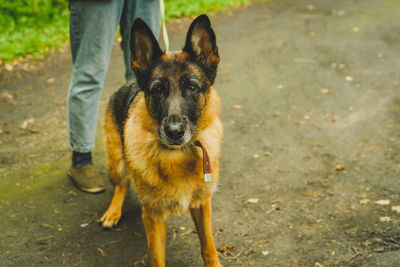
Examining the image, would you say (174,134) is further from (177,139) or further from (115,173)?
(115,173)

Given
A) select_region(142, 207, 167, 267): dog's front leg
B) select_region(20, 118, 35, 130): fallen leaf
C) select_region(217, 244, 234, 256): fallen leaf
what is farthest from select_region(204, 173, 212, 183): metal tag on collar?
select_region(20, 118, 35, 130): fallen leaf

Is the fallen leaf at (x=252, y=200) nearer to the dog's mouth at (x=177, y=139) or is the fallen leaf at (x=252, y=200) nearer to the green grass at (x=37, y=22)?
the dog's mouth at (x=177, y=139)

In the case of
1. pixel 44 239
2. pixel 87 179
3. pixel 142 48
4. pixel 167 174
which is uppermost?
pixel 142 48

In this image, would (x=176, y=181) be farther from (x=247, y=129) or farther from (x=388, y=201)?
(x=247, y=129)

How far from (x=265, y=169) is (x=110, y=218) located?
1824 millimetres

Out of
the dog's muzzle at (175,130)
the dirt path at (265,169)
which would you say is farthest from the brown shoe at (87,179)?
the dog's muzzle at (175,130)

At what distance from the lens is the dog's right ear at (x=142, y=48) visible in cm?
270

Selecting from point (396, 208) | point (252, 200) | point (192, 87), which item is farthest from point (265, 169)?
point (192, 87)

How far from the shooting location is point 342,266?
2936 millimetres

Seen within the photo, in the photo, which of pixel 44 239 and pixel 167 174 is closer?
pixel 167 174

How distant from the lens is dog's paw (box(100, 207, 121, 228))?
3443mm

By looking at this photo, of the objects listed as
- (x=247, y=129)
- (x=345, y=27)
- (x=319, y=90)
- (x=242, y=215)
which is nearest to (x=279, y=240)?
(x=242, y=215)

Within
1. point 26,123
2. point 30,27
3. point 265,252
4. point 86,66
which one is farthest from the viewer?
point 30,27

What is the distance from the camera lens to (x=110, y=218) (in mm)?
3465
